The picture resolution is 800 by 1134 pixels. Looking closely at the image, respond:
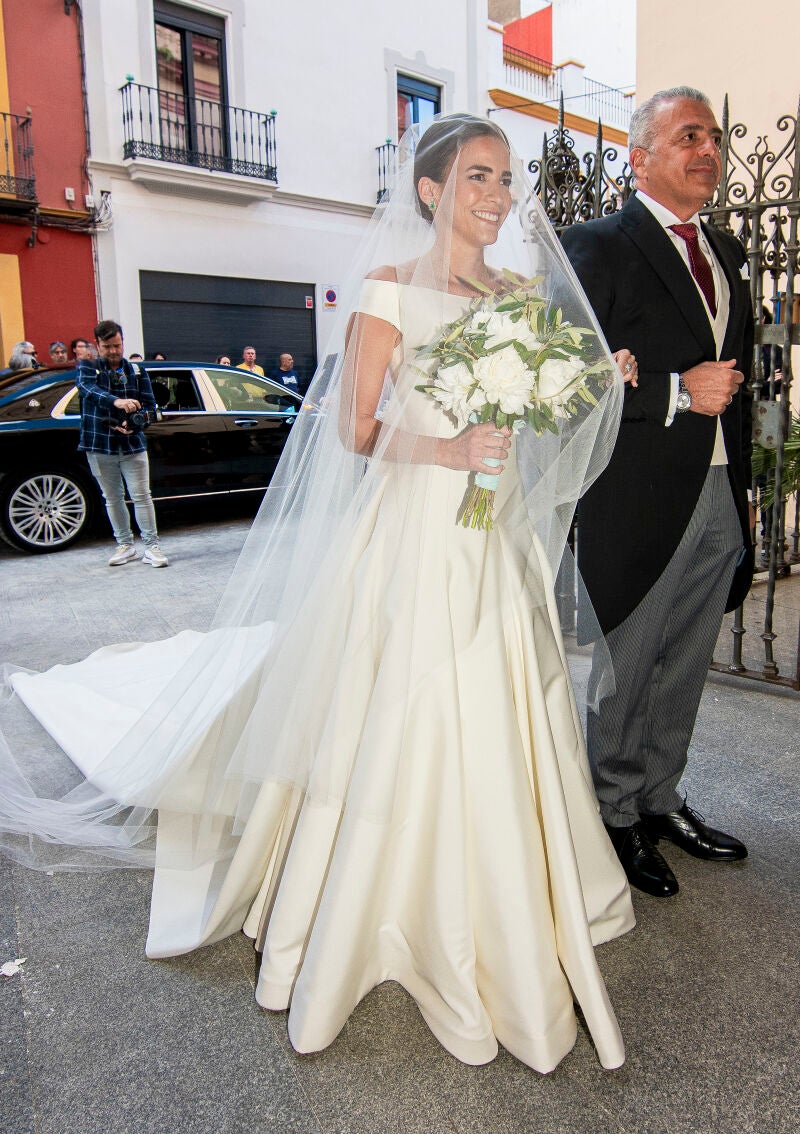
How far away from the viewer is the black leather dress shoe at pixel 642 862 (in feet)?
7.80

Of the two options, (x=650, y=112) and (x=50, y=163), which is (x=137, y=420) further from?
(x=50, y=163)

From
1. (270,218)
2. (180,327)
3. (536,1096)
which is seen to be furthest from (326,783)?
(270,218)

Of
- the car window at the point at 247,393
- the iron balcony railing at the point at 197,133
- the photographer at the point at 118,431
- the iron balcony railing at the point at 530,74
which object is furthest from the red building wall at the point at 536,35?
the photographer at the point at 118,431

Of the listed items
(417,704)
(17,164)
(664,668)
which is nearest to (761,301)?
(664,668)

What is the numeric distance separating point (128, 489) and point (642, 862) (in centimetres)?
565

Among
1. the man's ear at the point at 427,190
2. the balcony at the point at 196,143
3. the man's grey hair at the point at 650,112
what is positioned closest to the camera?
the man's ear at the point at 427,190

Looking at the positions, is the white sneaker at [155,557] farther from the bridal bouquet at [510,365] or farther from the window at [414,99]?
the window at [414,99]

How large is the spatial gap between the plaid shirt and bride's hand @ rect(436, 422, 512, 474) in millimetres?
5343

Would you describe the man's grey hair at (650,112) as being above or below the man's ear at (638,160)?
above

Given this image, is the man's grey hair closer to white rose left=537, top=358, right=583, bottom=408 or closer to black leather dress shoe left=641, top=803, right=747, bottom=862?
white rose left=537, top=358, right=583, bottom=408

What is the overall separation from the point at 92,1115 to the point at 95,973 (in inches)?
18.0

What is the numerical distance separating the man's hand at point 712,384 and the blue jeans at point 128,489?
547 cm

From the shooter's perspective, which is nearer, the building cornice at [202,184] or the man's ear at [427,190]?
the man's ear at [427,190]

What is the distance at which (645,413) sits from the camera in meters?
2.31
